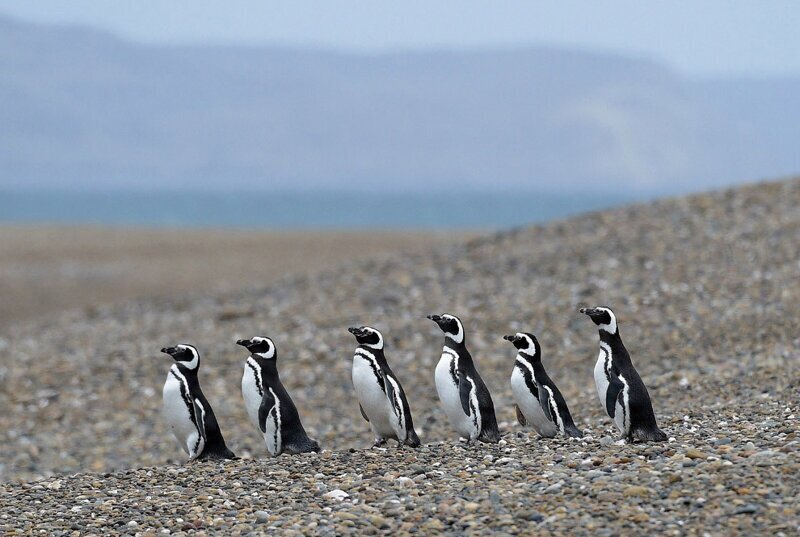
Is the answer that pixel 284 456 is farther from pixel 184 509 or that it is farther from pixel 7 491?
pixel 7 491

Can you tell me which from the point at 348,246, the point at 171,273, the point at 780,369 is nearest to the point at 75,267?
the point at 171,273

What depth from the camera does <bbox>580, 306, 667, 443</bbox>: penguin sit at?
693cm

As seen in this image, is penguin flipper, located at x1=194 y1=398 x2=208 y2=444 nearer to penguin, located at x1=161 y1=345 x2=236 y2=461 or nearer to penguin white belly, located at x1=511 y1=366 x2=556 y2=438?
penguin, located at x1=161 y1=345 x2=236 y2=461

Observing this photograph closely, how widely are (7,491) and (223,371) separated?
621cm

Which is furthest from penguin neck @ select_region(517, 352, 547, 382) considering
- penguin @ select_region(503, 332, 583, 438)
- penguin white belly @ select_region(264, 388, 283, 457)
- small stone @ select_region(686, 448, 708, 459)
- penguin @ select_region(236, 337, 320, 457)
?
penguin white belly @ select_region(264, 388, 283, 457)

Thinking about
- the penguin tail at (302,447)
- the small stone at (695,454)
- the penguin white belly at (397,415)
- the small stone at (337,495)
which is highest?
the penguin white belly at (397,415)

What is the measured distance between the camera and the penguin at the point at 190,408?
7832 millimetres

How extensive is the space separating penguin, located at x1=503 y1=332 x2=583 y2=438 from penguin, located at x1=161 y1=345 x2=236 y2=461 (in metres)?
1.95

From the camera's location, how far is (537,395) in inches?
297

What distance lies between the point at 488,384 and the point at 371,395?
494 centimetres

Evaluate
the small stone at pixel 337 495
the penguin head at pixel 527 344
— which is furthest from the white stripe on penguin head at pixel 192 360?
the penguin head at pixel 527 344

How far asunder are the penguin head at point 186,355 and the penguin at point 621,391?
8.51 ft

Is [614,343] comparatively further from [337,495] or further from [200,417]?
[200,417]

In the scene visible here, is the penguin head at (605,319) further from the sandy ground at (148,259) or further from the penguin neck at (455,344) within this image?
the sandy ground at (148,259)
